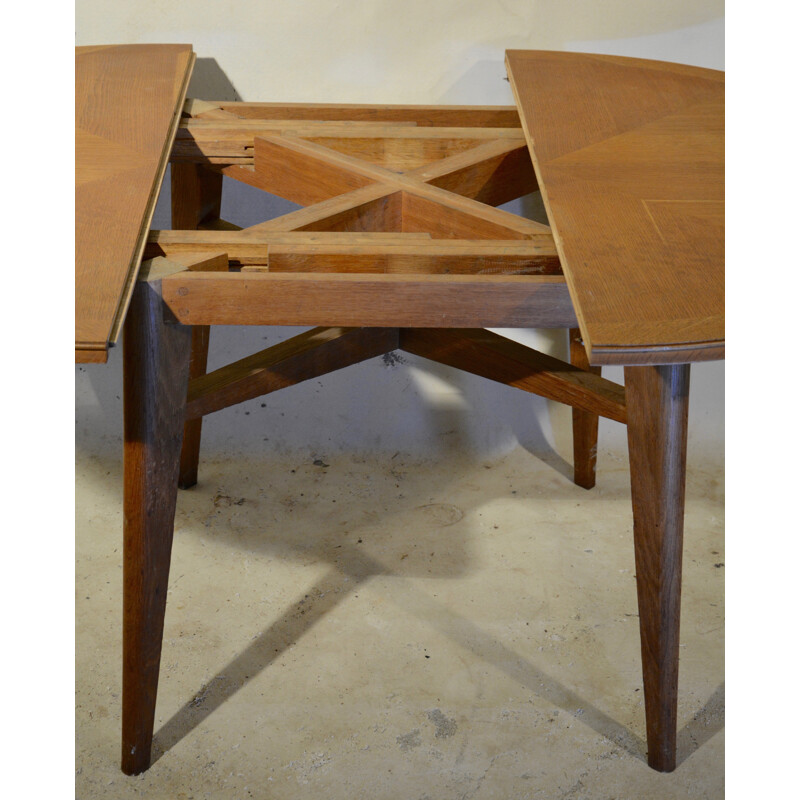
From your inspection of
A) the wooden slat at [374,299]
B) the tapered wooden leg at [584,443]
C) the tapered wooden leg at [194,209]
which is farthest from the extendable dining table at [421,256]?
the tapered wooden leg at [584,443]

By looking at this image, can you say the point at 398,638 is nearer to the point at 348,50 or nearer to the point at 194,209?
the point at 194,209

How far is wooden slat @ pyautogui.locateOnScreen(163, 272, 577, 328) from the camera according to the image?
936 mm

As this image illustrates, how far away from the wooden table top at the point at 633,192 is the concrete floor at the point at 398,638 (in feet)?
2.08

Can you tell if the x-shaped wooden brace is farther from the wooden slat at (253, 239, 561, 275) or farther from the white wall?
the white wall

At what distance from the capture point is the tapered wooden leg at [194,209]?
1637mm

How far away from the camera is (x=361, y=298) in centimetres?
94

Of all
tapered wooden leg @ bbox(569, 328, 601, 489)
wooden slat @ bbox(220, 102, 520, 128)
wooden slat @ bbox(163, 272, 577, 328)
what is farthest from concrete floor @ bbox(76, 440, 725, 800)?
wooden slat @ bbox(220, 102, 520, 128)

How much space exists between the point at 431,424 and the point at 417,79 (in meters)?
0.75

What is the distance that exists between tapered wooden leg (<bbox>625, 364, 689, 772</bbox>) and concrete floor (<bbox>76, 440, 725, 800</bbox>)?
0.09 meters

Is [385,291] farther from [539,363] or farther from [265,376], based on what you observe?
[539,363]

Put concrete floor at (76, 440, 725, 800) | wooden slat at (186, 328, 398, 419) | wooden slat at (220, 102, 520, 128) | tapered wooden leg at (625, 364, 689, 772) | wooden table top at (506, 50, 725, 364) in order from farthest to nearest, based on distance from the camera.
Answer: wooden slat at (220, 102, 520, 128) < wooden slat at (186, 328, 398, 419) < concrete floor at (76, 440, 725, 800) < tapered wooden leg at (625, 364, 689, 772) < wooden table top at (506, 50, 725, 364)

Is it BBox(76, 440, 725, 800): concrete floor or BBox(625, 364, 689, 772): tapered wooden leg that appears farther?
BBox(76, 440, 725, 800): concrete floor

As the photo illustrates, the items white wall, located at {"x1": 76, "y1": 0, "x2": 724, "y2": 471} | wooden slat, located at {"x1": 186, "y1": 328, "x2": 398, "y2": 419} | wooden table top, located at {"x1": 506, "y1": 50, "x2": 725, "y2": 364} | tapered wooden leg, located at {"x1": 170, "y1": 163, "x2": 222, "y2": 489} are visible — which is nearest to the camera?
wooden table top, located at {"x1": 506, "y1": 50, "x2": 725, "y2": 364}

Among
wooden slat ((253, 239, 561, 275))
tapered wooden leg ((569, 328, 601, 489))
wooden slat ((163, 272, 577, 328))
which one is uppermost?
wooden slat ((253, 239, 561, 275))
